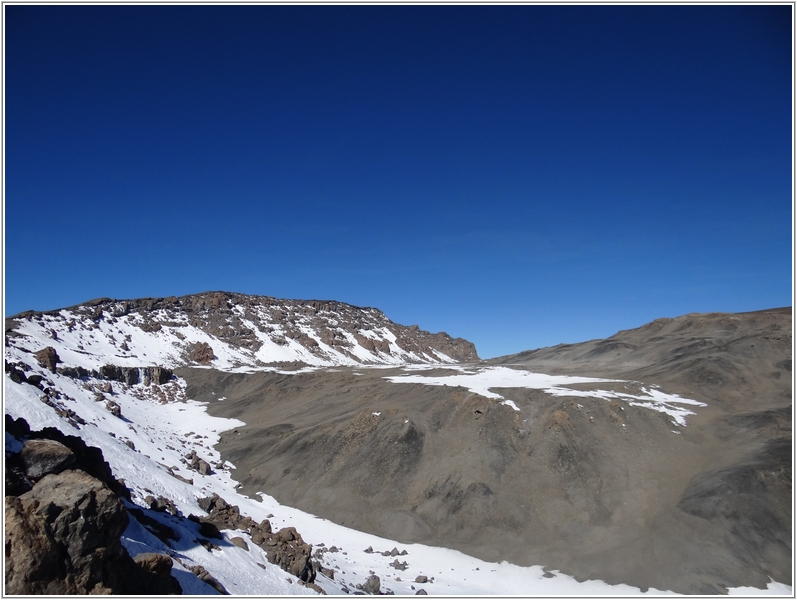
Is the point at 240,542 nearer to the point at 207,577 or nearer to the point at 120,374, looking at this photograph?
the point at 207,577

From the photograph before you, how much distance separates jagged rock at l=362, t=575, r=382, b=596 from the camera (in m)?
21.3

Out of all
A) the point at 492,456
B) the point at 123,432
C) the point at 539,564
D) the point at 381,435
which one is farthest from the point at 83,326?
the point at 539,564

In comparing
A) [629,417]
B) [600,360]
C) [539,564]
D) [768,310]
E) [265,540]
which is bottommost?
[539,564]

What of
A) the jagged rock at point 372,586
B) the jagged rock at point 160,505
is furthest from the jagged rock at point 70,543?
the jagged rock at point 372,586

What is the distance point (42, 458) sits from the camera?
11.5m

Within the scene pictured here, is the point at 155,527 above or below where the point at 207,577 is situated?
above

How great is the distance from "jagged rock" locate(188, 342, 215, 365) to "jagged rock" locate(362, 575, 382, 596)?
94.0 m

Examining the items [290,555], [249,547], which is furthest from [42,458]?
[290,555]

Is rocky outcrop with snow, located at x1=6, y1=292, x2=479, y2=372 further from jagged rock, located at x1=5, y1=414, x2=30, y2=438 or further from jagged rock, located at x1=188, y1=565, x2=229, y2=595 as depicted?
jagged rock, located at x1=188, y1=565, x2=229, y2=595

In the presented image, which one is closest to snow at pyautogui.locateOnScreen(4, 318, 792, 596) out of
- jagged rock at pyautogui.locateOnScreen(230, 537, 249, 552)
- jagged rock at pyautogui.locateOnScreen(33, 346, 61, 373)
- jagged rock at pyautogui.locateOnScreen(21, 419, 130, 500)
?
jagged rock at pyautogui.locateOnScreen(230, 537, 249, 552)

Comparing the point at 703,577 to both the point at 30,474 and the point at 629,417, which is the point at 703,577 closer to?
the point at 629,417

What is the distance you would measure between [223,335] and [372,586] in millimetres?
112283

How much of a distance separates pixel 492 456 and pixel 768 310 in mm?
77809

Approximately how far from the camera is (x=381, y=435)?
1640 inches
